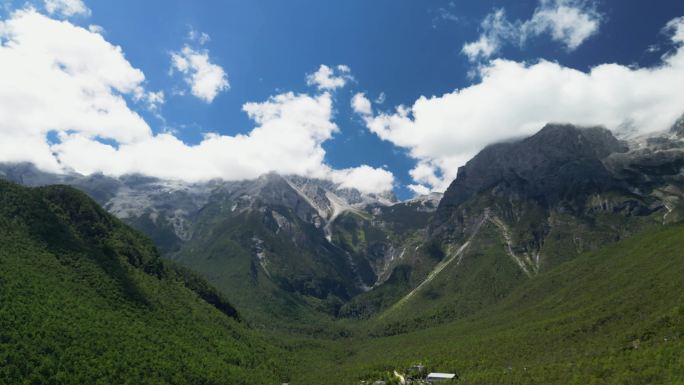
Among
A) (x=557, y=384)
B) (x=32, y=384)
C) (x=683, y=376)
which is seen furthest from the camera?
(x=557, y=384)

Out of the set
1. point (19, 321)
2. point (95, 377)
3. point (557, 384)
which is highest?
point (19, 321)

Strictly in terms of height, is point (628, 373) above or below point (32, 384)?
below

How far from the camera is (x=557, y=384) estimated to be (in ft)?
624

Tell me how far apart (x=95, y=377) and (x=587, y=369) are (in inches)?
7448

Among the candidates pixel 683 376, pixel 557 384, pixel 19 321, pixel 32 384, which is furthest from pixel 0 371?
pixel 683 376

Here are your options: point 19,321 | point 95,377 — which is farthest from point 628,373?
point 19,321

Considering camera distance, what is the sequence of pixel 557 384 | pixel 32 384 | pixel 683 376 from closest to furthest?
pixel 683 376, pixel 32 384, pixel 557 384

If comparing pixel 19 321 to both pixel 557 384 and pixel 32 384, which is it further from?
pixel 557 384

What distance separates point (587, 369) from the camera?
198500 millimetres

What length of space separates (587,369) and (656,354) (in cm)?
2472

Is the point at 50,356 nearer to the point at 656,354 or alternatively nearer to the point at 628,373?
the point at 628,373

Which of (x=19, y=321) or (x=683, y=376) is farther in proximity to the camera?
(x=19, y=321)

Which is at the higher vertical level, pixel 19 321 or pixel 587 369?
pixel 19 321

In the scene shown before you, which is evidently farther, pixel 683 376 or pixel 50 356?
pixel 50 356
